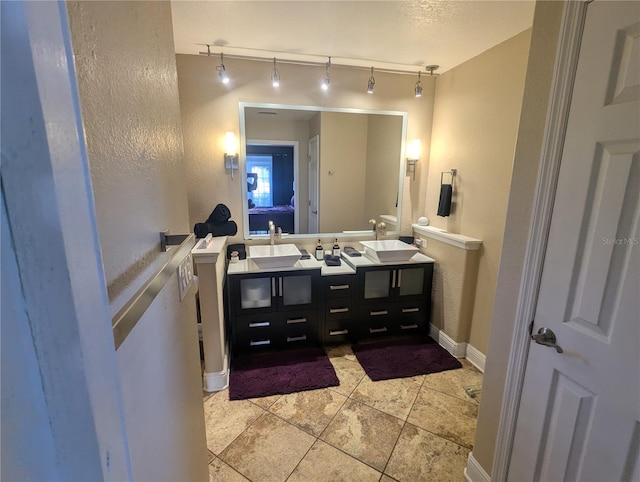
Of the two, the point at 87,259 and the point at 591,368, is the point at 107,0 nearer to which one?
the point at 87,259

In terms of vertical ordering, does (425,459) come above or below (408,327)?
below

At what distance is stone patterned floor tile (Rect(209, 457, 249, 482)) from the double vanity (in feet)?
3.24

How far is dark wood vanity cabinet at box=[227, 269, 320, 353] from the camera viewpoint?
2.53m

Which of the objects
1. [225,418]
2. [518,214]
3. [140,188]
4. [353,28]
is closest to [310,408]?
[225,418]

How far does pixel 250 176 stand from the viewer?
9.25 ft

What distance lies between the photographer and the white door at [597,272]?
0.86m

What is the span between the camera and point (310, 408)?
6.79 feet

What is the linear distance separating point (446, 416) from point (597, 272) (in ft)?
5.03

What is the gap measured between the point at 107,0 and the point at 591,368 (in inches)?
62.9

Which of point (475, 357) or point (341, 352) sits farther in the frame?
point (341, 352)

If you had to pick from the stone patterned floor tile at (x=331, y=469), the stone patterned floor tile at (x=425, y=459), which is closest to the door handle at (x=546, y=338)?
the stone patterned floor tile at (x=425, y=459)

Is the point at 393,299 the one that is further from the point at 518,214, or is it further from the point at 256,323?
the point at 518,214

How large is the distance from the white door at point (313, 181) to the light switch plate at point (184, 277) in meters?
2.01

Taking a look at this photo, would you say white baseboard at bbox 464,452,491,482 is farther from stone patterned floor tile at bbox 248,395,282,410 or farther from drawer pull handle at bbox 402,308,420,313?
drawer pull handle at bbox 402,308,420,313
